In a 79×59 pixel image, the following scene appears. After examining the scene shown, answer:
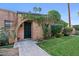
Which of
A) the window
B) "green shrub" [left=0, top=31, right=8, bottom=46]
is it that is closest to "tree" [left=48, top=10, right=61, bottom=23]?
the window

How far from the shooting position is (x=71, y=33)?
44.7ft

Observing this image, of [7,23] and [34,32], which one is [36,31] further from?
[7,23]

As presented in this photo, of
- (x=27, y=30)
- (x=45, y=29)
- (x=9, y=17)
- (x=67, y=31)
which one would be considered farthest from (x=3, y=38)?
(x=67, y=31)

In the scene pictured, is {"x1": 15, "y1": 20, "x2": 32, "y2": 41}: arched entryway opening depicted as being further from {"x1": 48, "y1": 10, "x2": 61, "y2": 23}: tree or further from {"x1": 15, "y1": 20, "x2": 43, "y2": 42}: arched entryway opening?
{"x1": 48, "y1": 10, "x2": 61, "y2": 23}: tree

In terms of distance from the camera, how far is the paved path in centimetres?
1057

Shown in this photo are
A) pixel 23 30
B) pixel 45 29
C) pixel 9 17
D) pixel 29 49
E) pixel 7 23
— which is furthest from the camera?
pixel 45 29

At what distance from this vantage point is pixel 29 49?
11852mm

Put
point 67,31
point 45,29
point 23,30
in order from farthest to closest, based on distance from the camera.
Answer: point 45,29
point 23,30
point 67,31

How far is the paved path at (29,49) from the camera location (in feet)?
34.7

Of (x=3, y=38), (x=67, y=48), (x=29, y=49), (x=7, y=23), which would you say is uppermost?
(x=7, y=23)

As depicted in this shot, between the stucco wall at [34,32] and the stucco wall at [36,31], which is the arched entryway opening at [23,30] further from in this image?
the stucco wall at [36,31]

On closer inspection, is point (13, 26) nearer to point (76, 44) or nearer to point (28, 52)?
point (28, 52)

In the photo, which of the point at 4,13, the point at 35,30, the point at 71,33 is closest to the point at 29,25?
the point at 35,30

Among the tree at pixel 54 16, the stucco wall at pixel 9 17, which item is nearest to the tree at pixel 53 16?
the tree at pixel 54 16
